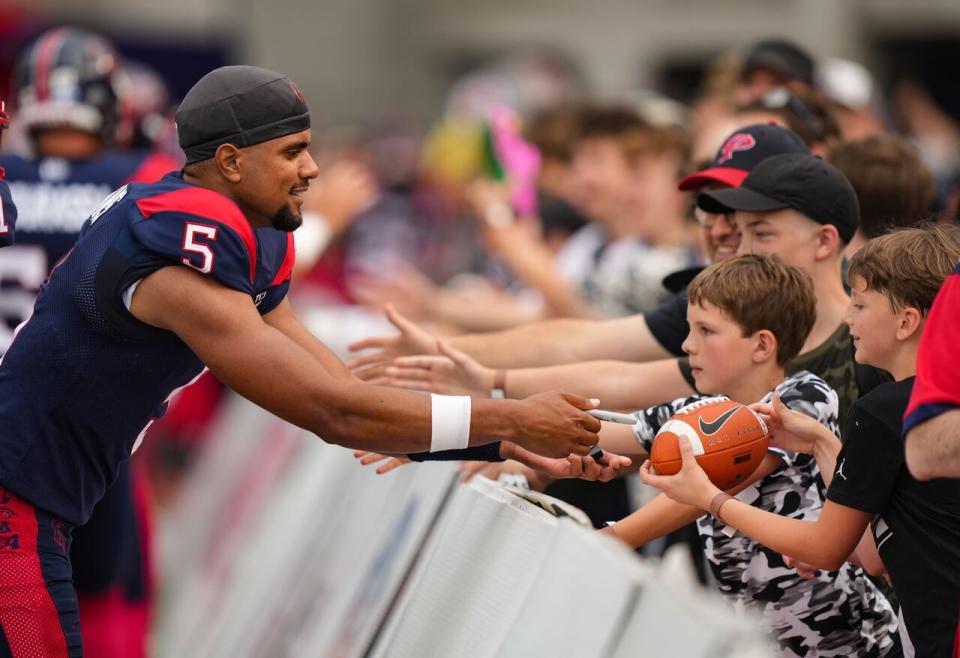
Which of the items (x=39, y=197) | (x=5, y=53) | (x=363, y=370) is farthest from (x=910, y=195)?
(x=5, y=53)

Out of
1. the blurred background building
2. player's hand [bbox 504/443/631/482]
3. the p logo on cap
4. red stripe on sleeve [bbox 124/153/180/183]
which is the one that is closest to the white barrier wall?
player's hand [bbox 504/443/631/482]

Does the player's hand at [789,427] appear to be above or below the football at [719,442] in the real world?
above

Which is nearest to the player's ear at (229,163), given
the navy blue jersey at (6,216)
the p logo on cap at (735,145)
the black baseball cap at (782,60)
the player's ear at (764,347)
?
the navy blue jersey at (6,216)

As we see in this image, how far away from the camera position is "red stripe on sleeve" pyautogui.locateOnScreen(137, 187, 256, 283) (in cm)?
465

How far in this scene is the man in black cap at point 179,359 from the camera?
4.58 metres

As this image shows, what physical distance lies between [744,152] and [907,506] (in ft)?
5.87

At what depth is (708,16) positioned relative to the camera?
2767 cm

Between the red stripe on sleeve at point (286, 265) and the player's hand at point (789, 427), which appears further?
the red stripe on sleeve at point (286, 265)

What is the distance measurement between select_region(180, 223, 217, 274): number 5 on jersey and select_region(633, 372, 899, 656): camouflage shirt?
1.67 meters

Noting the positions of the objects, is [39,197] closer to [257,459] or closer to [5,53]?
[257,459]

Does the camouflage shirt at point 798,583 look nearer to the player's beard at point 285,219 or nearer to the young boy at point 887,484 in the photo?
the young boy at point 887,484

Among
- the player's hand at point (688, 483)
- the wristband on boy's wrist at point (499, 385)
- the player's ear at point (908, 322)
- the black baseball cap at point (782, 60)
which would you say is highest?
the black baseball cap at point (782, 60)

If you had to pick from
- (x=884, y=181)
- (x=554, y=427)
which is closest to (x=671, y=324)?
(x=884, y=181)

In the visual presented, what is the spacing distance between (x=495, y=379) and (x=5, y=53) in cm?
2006
